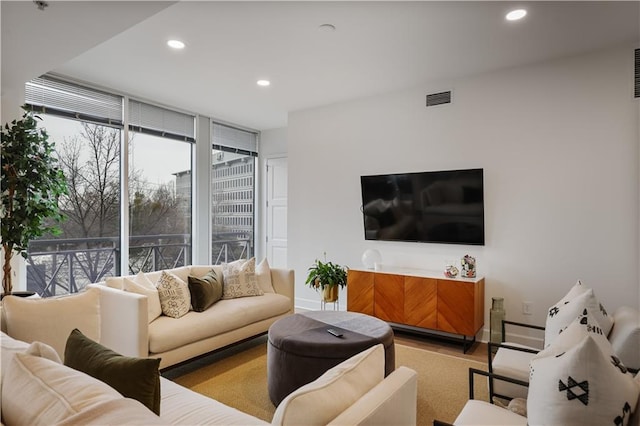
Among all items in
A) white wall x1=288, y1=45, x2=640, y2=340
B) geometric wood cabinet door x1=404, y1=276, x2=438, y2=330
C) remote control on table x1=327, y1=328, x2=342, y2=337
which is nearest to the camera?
remote control on table x1=327, y1=328, x2=342, y2=337

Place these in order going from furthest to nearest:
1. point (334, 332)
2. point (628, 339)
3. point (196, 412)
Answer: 1. point (334, 332)
2. point (628, 339)
3. point (196, 412)

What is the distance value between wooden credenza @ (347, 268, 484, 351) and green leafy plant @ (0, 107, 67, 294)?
303 centimetres

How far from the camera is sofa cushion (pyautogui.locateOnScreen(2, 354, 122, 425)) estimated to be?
979 mm

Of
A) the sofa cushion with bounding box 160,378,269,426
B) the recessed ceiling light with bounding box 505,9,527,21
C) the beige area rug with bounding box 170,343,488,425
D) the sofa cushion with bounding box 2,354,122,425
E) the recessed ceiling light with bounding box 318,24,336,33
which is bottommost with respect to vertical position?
the beige area rug with bounding box 170,343,488,425

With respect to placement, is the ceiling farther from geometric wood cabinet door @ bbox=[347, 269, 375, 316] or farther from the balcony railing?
geometric wood cabinet door @ bbox=[347, 269, 375, 316]

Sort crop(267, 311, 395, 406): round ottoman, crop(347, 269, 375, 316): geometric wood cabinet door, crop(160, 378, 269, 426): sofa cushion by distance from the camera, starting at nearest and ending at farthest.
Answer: crop(160, 378, 269, 426): sofa cushion
crop(267, 311, 395, 406): round ottoman
crop(347, 269, 375, 316): geometric wood cabinet door

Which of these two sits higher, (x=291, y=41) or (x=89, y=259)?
(x=291, y=41)

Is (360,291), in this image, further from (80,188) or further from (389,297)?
(80,188)

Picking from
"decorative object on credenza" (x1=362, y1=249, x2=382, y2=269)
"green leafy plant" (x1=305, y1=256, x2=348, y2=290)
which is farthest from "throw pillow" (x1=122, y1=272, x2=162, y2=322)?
"decorative object on credenza" (x1=362, y1=249, x2=382, y2=269)

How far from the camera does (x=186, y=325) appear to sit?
2961 mm

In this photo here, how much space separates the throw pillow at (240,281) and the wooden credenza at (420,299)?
1.11 meters

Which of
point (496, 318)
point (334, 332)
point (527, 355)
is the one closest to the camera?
point (527, 355)

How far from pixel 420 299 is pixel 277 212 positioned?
3125 millimetres

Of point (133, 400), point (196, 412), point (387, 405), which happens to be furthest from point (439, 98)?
point (133, 400)
